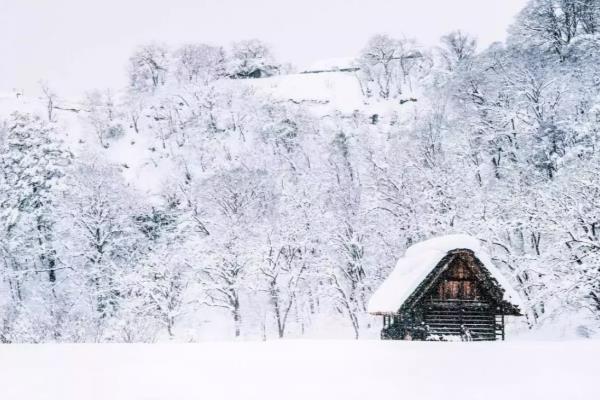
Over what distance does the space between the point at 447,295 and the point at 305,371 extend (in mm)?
19420

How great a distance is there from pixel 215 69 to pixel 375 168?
56.8 m

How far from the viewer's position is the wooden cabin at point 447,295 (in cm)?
2092

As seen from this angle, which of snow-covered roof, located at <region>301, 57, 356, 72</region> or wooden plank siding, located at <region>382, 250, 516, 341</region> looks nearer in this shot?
wooden plank siding, located at <region>382, 250, 516, 341</region>

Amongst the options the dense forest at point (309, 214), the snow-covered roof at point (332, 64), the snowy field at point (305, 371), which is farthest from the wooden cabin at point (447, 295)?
the snow-covered roof at point (332, 64)

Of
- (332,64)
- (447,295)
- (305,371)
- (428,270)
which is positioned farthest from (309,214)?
(332,64)

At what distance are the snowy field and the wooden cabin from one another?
54.9 ft

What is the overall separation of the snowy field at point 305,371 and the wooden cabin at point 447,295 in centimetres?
1673

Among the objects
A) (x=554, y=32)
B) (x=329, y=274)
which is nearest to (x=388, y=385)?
(x=329, y=274)

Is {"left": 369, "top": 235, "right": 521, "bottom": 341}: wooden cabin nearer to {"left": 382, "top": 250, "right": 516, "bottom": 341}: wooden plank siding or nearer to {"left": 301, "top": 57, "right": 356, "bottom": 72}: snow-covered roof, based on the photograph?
{"left": 382, "top": 250, "right": 516, "bottom": 341}: wooden plank siding

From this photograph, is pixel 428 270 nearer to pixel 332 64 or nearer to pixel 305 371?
pixel 305 371

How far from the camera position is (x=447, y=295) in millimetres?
21984

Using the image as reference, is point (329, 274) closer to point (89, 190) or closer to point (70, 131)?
point (89, 190)

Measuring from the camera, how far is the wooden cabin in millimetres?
20922

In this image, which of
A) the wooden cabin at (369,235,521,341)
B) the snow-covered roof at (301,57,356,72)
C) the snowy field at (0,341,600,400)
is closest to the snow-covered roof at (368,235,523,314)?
the wooden cabin at (369,235,521,341)
